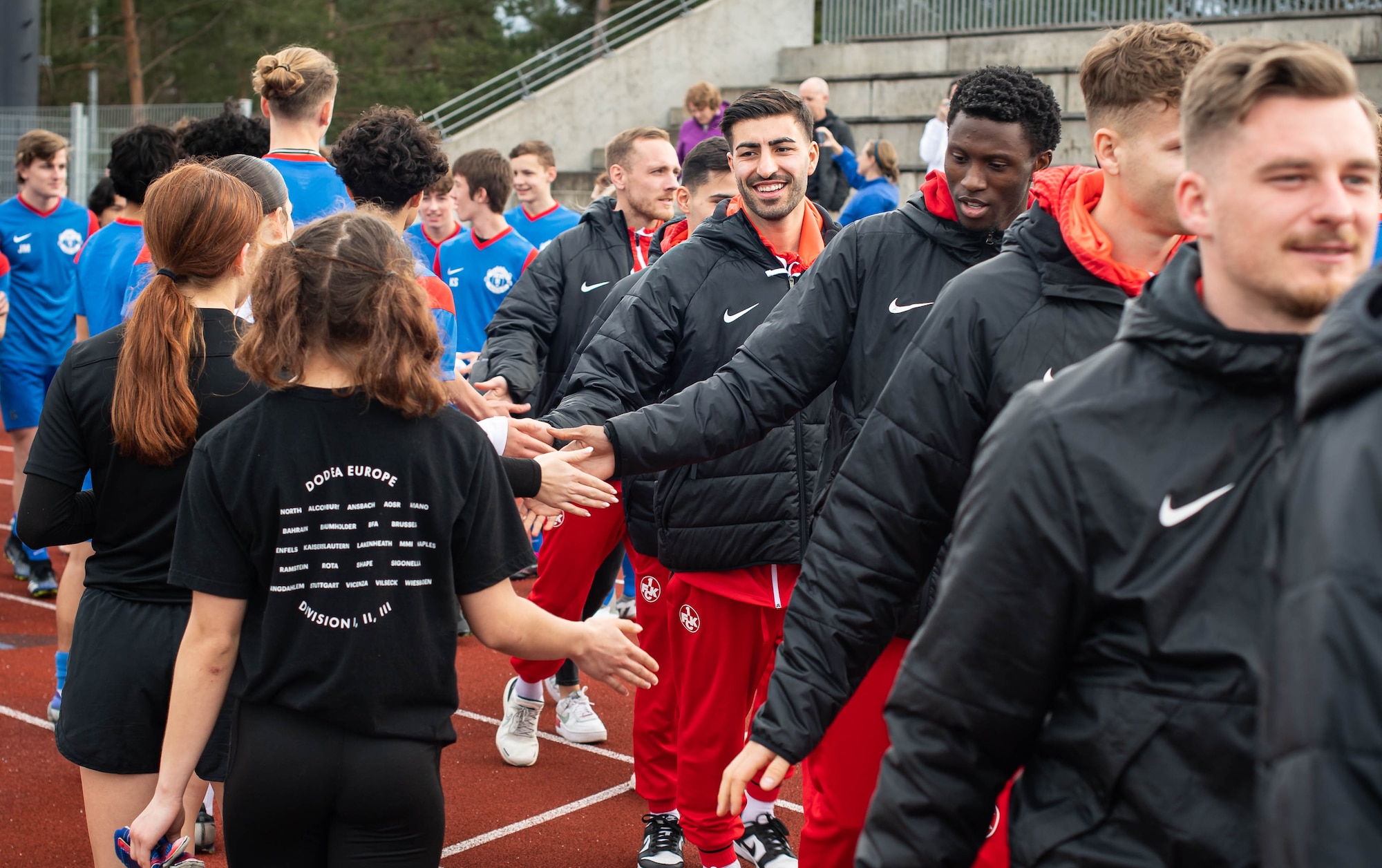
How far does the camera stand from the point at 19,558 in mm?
8242

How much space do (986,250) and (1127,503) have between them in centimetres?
166

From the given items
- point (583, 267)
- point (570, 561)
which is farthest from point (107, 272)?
point (570, 561)

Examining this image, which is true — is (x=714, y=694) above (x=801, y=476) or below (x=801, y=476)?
below

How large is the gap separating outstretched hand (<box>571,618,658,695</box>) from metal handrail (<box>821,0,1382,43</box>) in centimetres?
1600

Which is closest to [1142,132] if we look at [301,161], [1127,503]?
[1127,503]

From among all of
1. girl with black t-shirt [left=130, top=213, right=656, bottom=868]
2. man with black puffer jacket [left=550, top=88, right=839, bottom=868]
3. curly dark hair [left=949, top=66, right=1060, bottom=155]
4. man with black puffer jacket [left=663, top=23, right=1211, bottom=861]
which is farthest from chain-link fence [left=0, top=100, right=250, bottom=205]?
man with black puffer jacket [left=663, top=23, right=1211, bottom=861]

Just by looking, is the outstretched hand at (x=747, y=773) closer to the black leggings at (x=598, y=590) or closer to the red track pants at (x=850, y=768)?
the red track pants at (x=850, y=768)

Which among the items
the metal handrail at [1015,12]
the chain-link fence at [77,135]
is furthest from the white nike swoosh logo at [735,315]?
the metal handrail at [1015,12]

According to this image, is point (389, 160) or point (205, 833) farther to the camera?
point (389, 160)

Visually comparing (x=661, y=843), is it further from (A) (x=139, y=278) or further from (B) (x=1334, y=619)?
(B) (x=1334, y=619)

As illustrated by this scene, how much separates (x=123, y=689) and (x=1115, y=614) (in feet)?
7.78

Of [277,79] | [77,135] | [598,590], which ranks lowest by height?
[598,590]

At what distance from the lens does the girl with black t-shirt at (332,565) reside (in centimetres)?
242

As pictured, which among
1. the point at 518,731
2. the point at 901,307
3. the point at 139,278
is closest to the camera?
the point at 901,307
